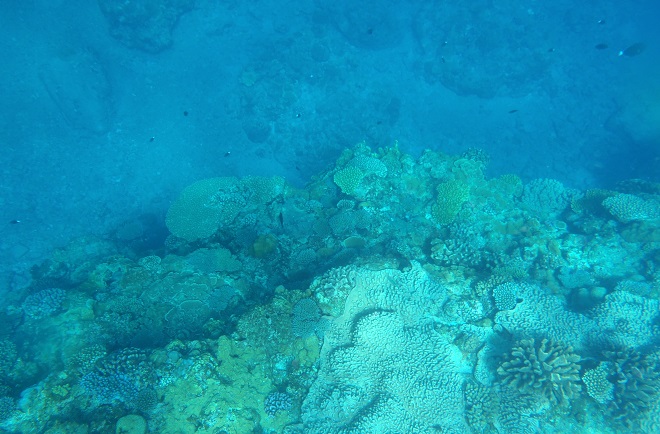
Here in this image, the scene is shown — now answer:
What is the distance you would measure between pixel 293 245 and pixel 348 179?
283 cm

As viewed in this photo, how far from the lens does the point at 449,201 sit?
9.93 metres

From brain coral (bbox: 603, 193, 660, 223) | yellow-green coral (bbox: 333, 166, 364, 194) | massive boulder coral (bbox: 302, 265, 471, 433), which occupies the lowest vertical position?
brain coral (bbox: 603, 193, 660, 223)

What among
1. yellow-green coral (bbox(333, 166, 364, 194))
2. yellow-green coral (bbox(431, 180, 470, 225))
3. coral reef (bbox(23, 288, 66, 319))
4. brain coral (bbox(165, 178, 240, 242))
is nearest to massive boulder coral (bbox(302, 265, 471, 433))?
yellow-green coral (bbox(431, 180, 470, 225))

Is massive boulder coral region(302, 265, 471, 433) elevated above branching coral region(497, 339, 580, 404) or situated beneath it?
elevated above

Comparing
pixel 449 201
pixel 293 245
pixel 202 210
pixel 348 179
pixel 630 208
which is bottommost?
pixel 630 208

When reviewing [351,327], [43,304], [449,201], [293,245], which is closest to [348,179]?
[293,245]

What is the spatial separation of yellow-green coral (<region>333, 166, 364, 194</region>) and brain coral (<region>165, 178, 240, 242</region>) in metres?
3.24

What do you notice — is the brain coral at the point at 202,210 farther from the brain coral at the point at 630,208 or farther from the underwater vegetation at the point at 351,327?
the brain coral at the point at 630,208

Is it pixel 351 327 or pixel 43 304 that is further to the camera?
pixel 43 304

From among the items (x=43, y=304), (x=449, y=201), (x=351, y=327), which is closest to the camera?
(x=351, y=327)

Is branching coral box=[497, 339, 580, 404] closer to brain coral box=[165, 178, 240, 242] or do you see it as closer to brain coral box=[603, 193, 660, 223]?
brain coral box=[603, 193, 660, 223]

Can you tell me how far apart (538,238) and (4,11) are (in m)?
29.5

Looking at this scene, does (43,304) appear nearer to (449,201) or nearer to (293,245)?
(293,245)

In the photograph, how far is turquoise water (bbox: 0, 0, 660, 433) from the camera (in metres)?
6.36
